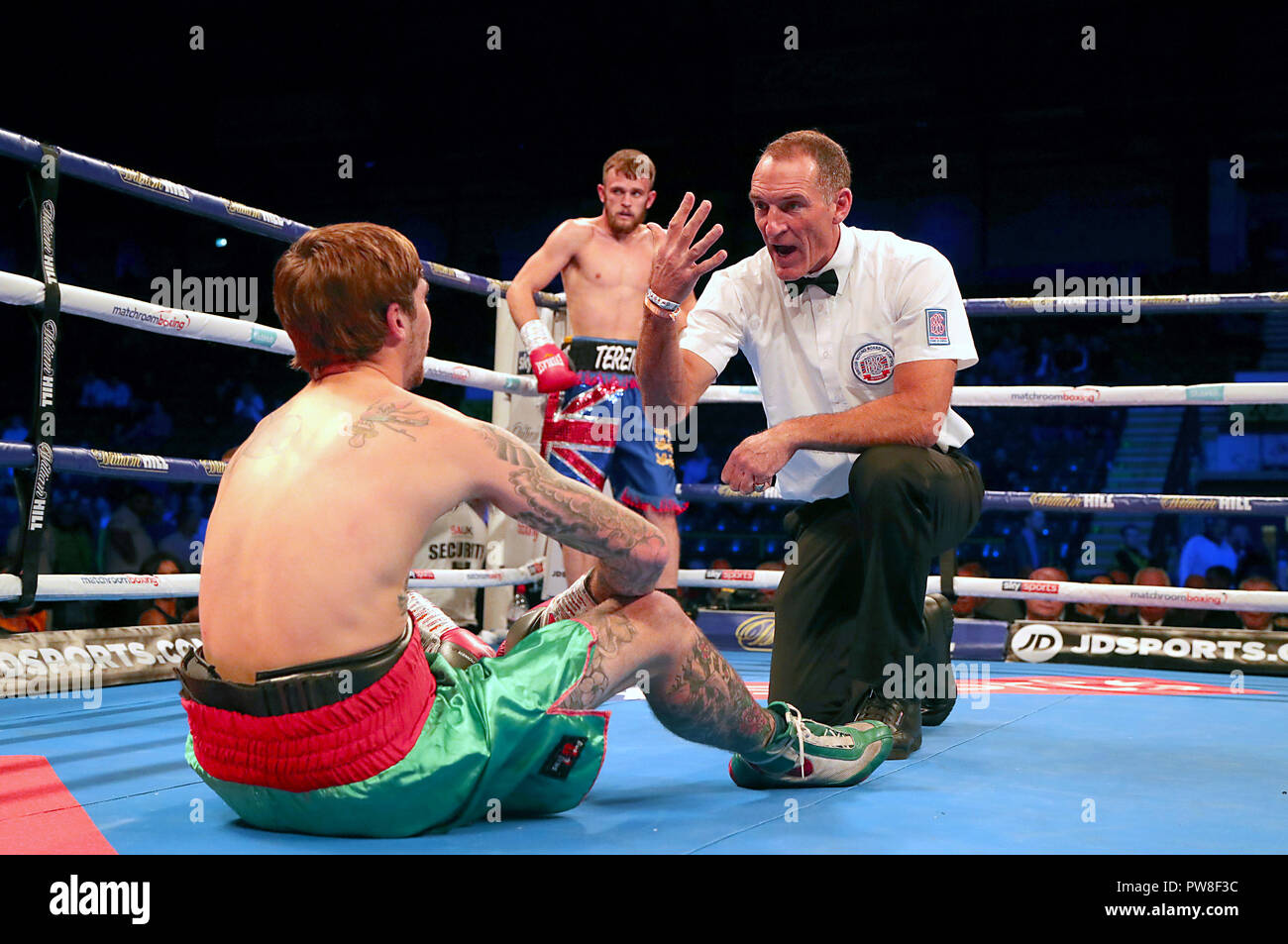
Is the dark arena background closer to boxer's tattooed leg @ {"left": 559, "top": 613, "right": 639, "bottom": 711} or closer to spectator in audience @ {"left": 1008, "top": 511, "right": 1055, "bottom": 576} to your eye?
spectator in audience @ {"left": 1008, "top": 511, "right": 1055, "bottom": 576}

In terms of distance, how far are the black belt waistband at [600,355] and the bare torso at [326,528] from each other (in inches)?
80.2

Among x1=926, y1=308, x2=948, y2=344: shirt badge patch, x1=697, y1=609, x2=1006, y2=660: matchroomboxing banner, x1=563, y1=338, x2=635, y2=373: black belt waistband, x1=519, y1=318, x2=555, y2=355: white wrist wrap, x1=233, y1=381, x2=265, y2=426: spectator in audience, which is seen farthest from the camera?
x1=233, y1=381, x2=265, y2=426: spectator in audience

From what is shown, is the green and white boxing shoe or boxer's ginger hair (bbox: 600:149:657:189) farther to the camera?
boxer's ginger hair (bbox: 600:149:657:189)

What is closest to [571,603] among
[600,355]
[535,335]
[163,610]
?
[535,335]

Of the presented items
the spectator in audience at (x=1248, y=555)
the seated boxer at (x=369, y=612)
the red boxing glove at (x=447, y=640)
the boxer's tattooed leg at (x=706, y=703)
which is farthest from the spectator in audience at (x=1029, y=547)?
the seated boxer at (x=369, y=612)

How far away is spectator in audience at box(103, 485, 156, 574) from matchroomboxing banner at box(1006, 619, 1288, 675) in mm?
3591

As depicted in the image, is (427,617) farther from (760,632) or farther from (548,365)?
(760,632)

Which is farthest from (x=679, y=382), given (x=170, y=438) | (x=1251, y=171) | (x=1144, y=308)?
(x=1251, y=171)

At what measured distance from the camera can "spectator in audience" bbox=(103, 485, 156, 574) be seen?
4.93 metres

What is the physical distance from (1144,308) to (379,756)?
2.58 metres

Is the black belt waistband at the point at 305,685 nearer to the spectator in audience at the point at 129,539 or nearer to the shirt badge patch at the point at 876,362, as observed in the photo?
the shirt badge patch at the point at 876,362

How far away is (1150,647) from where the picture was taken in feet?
10.4

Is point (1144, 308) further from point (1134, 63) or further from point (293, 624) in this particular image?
point (1134, 63)

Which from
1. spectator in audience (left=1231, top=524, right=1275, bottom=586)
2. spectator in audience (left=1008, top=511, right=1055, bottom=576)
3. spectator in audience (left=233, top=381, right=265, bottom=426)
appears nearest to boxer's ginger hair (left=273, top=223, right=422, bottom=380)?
spectator in audience (left=1231, top=524, right=1275, bottom=586)
